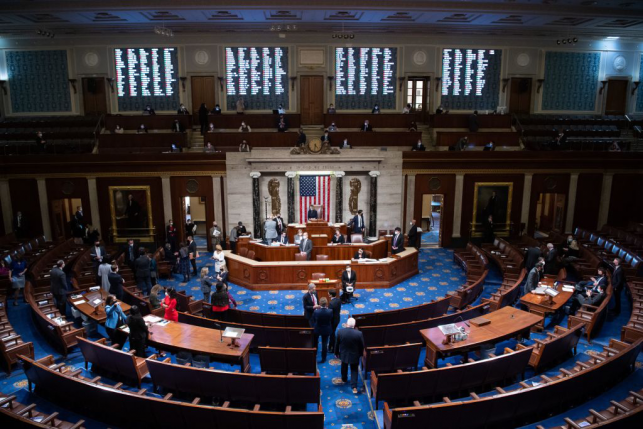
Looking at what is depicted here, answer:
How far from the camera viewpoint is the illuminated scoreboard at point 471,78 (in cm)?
2038

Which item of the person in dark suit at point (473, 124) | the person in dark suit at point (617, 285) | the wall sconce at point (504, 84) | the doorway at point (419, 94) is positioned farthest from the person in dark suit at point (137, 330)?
the wall sconce at point (504, 84)

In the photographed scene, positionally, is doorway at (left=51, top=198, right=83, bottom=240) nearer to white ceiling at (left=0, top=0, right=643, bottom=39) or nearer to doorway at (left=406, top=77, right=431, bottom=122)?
white ceiling at (left=0, top=0, right=643, bottom=39)

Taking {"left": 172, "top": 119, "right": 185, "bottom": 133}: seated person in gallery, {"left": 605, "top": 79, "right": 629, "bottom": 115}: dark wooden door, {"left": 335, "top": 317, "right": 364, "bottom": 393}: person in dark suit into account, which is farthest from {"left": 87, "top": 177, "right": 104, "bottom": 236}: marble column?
{"left": 605, "top": 79, "right": 629, "bottom": 115}: dark wooden door

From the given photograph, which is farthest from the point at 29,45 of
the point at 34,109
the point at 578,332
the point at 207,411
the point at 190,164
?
the point at 578,332

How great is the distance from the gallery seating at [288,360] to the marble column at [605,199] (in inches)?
598

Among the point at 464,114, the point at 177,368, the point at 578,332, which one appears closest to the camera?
the point at 177,368

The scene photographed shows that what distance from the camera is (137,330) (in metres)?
7.62

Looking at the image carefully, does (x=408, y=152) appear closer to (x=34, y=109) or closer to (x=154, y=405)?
(x=154, y=405)

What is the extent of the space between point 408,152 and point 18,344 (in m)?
13.2

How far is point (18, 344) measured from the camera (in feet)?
27.0

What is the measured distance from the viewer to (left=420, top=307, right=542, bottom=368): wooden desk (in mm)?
7641

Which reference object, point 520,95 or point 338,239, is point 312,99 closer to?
point 338,239

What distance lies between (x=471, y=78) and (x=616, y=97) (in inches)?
276

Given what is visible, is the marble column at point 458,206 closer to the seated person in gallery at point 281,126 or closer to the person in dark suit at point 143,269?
the seated person in gallery at point 281,126
